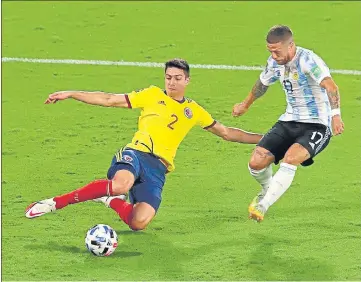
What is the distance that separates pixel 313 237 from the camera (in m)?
12.8

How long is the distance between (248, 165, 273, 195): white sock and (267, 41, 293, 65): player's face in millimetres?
1218

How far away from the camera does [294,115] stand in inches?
509

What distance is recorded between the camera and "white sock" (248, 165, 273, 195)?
13109mm

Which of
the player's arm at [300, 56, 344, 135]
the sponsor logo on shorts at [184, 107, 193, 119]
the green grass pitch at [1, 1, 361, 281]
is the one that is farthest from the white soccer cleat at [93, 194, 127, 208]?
the player's arm at [300, 56, 344, 135]

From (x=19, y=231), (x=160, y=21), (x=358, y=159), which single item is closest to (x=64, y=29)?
(x=160, y=21)

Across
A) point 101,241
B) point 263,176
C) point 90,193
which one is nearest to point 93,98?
point 90,193

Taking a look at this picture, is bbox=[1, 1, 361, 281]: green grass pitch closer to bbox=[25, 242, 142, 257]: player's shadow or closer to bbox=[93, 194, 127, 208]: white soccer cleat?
bbox=[25, 242, 142, 257]: player's shadow

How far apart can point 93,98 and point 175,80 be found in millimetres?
861

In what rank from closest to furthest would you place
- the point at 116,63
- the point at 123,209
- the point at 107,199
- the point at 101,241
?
1. the point at 101,241
2. the point at 123,209
3. the point at 107,199
4. the point at 116,63

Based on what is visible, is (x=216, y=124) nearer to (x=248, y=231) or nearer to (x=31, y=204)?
(x=248, y=231)

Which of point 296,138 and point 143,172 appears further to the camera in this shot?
point 296,138

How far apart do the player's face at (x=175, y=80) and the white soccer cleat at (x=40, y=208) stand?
167 centimetres

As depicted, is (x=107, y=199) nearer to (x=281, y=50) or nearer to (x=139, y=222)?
(x=139, y=222)

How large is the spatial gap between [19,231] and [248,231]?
2371 millimetres
